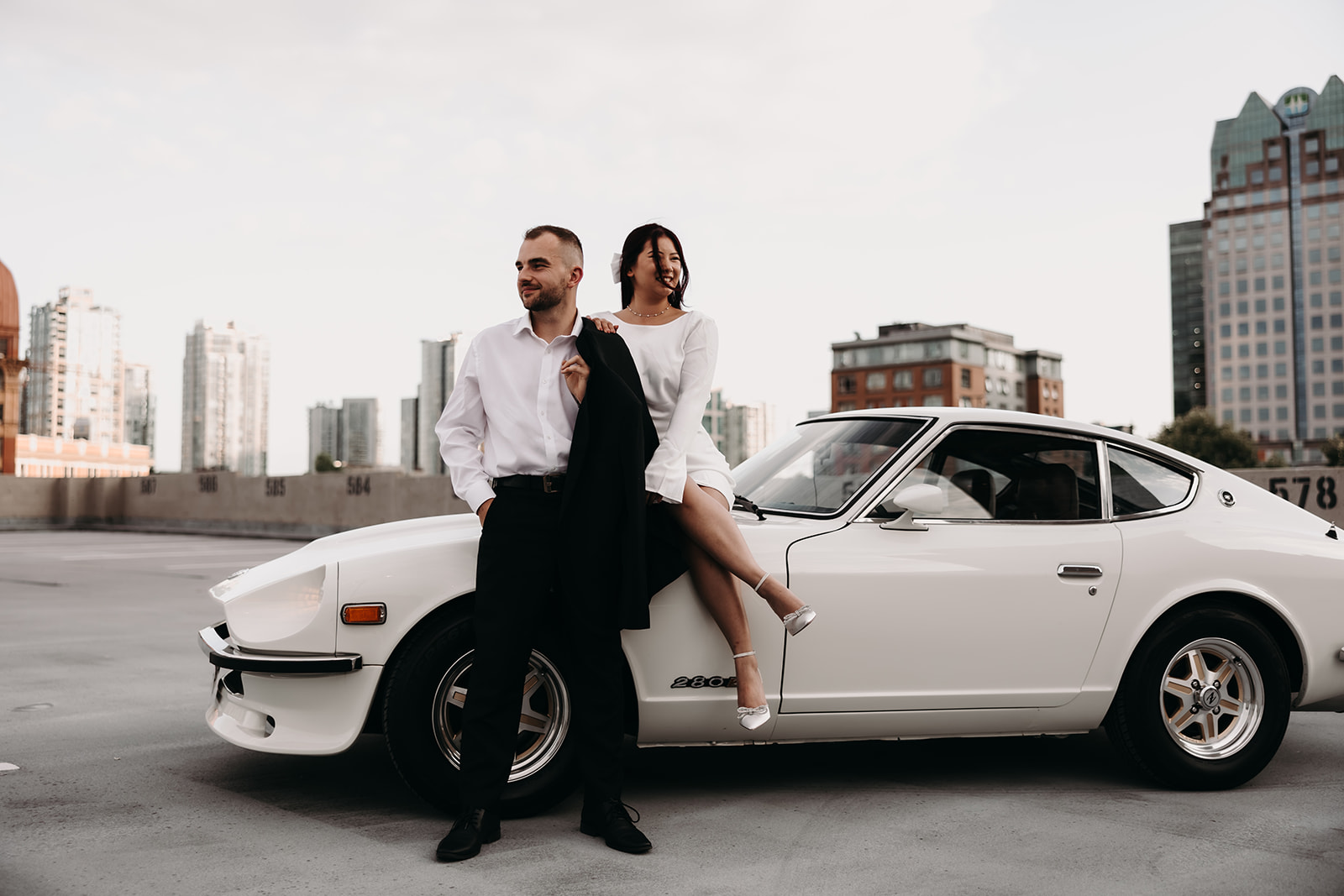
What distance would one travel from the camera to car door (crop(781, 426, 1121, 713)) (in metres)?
3.96

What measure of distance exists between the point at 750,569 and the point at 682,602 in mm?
288

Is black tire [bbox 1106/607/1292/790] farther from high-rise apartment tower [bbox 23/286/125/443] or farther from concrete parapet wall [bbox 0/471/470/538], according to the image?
high-rise apartment tower [bbox 23/286/125/443]

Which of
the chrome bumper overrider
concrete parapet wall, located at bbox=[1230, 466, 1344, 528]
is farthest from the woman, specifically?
concrete parapet wall, located at bbox=[1230, 466, 1344, 528]

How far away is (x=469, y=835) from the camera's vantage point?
337 cm

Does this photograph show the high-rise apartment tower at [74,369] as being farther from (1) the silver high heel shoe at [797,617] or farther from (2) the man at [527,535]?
(1) the silver high heel shoe at [797,617]

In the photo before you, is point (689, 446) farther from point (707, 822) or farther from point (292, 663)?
point (292, 663)

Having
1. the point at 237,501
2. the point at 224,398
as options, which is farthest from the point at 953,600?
the point at 224,398

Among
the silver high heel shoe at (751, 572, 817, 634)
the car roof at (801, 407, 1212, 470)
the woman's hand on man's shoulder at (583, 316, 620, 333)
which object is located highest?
A: the woman's hand on man's shoulder at (583, 316, 620, 333)

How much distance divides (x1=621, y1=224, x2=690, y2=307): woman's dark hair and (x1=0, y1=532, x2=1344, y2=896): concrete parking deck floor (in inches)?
72.5

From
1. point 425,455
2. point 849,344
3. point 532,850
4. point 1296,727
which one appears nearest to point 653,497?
point 532,850

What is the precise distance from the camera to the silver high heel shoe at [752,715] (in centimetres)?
373

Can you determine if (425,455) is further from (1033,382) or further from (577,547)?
(577,547)

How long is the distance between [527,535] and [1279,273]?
568 ft

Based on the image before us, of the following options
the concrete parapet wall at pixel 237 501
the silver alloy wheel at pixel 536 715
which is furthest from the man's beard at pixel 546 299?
the concrete parapet wall at pixel 237 501
